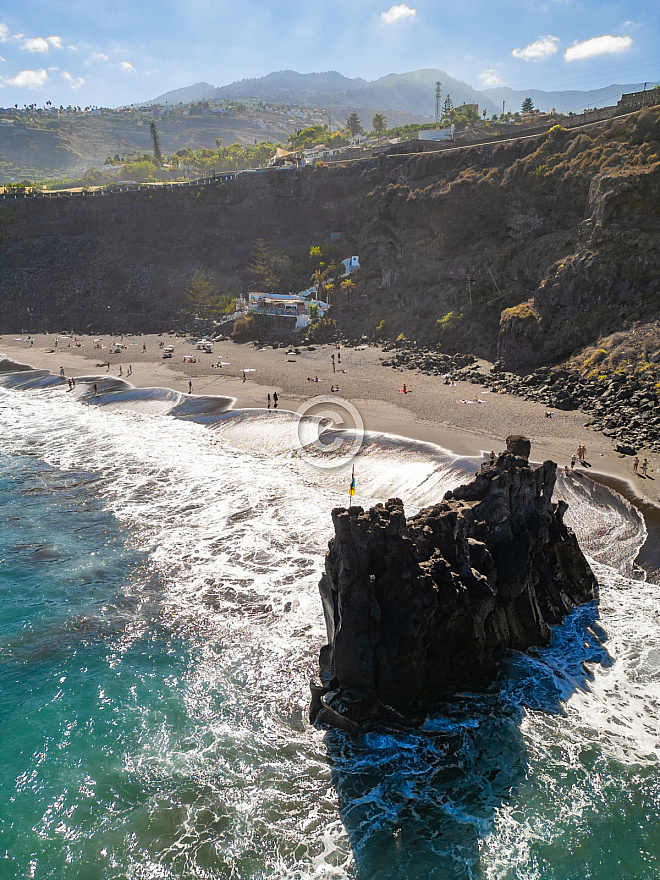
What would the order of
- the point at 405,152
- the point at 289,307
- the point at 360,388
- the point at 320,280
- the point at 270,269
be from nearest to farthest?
the point at 360,388 → the point at 289,307 → the point at 320,280 → the point at 405,152 → the point at 270,269

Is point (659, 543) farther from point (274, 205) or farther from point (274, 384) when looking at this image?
point (274, 205)

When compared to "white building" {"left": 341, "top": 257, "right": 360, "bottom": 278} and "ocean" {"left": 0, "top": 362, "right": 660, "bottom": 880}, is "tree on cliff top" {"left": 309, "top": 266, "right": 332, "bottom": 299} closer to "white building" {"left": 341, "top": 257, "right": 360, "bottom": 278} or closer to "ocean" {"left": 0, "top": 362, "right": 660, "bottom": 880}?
"white building" {"left": 341, "top": 257, "right": 360, "bottom": 278}

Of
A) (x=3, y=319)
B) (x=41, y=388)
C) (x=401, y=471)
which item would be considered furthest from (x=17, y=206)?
(x=401, y=471)

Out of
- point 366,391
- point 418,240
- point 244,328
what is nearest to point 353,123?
point 418,240

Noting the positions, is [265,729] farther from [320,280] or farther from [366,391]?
[320,280]

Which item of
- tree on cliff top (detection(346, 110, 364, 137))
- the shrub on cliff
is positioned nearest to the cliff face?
the shrub on cliff

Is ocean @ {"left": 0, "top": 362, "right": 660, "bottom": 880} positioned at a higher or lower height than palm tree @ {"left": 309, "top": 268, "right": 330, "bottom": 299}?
lower
